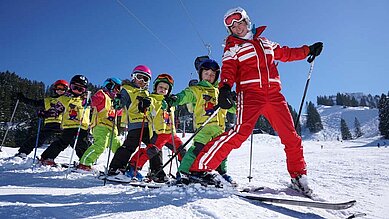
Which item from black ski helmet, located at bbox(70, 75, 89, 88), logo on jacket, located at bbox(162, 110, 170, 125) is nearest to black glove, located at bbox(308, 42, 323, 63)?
logo on jacket, located at bbox(162, 110, 170, 125)

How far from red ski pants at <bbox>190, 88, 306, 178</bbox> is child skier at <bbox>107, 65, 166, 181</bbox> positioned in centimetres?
149

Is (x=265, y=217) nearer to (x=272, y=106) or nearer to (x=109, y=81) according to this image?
(x=272, y=106)

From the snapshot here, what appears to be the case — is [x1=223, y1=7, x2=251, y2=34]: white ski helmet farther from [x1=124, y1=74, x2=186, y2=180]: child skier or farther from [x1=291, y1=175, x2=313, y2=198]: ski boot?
[x1=291, y1=175, x2=313, y2=198]: ski boot

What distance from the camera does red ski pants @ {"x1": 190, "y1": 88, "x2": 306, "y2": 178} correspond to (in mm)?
3387

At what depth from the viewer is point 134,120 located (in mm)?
5031

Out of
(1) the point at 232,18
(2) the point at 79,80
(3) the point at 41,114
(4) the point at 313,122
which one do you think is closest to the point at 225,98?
(1) the point at 232,18

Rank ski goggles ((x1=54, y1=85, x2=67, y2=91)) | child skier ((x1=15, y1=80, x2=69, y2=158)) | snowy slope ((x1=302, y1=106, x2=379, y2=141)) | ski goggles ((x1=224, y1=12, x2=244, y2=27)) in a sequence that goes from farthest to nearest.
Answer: snowy slope ((x1=302, y1=106, x2=379, y2=141)), ski goggles ((x1=54, y1=85, x2=67, y2=91)), child skier ((x1=15, y1=80, x2=69, y2=158)), ski goggles ((x1=224, y1=12, x2=244, y2=27))

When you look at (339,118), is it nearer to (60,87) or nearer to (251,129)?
(60,87)

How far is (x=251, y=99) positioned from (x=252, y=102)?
0.14 feet

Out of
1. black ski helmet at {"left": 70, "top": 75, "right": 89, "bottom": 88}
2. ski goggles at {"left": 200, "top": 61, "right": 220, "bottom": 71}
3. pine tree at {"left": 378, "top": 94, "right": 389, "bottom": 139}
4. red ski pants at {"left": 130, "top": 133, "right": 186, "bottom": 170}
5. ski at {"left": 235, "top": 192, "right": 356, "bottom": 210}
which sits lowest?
ski at {"left": 235, "top": 192, "right": 356, "bottom": 210}

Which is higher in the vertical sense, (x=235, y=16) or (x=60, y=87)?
(x=235, y=16)

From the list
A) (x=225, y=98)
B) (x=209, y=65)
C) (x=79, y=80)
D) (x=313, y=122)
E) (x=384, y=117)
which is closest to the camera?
(x=225, y=98)

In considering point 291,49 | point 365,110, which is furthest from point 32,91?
point 365,110

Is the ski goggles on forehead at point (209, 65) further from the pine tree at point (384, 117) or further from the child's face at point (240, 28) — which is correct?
the pine tree at point (384, 117)
